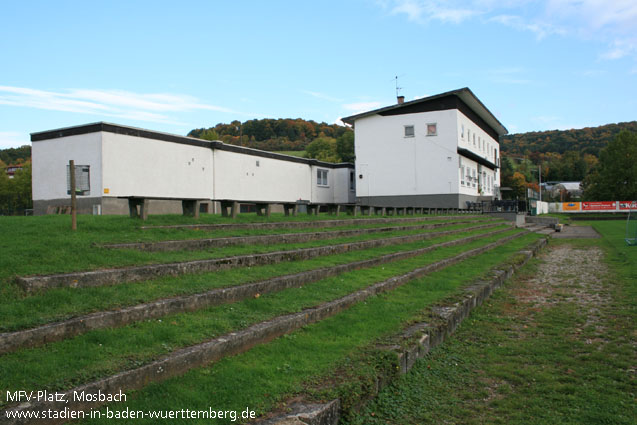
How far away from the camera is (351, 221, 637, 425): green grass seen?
3141 millimetres

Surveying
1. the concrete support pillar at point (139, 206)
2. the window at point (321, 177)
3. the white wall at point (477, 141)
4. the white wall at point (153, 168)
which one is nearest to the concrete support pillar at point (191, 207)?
the concrete support pillar at point (139, 206)

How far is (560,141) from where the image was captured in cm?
12156

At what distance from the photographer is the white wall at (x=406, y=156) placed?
1203 inches

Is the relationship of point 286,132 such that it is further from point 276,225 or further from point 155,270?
point 155,270

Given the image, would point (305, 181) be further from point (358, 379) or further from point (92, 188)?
point (358, 379)

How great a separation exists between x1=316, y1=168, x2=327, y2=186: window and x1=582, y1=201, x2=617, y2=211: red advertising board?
136 ft

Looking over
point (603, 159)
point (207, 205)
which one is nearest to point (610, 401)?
point (207, 205)

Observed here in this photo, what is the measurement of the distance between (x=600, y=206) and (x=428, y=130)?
3717 centimetres

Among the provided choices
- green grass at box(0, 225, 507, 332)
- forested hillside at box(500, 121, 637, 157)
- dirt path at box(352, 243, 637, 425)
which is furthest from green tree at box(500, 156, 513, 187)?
green grass at box(0, 225, 507, 332)

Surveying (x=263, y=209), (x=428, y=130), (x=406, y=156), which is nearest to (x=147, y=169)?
(x=263, y=209)

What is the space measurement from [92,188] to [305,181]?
47.0 feet

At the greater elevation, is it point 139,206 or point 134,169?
point 134,169

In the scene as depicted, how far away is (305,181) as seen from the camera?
2900 cm

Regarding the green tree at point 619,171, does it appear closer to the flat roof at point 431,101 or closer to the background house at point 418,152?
the flat roof at point 431,101
